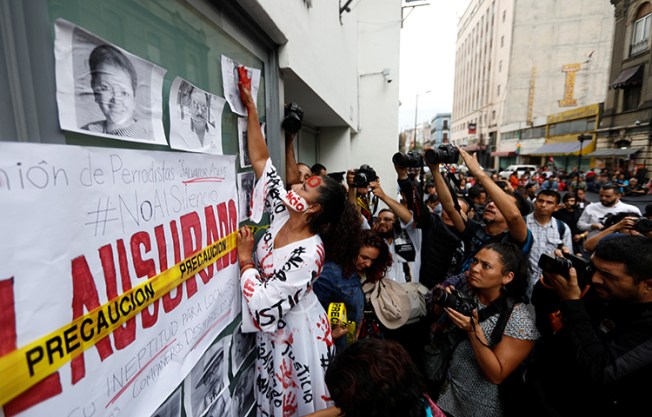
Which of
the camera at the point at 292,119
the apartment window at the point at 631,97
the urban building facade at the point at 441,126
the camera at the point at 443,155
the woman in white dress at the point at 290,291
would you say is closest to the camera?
the woman in white dress at the point at 290,291

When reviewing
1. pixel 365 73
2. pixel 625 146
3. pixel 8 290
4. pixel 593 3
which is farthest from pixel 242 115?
pixel 593 3

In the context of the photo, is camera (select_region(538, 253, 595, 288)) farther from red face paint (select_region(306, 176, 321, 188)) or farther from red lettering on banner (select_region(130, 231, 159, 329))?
red lettering on banner (select_region(130, 231, 159, 329))

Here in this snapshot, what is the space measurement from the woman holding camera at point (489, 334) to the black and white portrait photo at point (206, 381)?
1.11 meters

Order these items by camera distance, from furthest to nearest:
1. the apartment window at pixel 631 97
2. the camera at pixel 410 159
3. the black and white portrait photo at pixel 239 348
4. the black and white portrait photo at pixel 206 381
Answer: the apartment window at pixel 631 97, the camera at pixel 410 159, the black and white portrait photo at pixel 239 348, the black and white portrait photo at pixel 206 381

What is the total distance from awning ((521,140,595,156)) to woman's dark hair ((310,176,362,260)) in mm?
27940

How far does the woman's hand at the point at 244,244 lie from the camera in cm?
150

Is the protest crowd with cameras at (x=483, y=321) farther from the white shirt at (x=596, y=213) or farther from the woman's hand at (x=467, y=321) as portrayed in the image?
the white shirt at (x=596, y=213)

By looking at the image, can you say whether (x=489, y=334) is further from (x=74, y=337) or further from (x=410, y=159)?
(x=74, y=337)

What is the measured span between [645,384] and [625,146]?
24823mm

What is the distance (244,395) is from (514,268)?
1628 mm

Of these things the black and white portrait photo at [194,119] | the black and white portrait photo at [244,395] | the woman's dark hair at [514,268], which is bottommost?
the black and white portrait photo at [244,395]

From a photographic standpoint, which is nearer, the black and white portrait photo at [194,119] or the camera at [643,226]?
the black and white portrait photo at [194,119]

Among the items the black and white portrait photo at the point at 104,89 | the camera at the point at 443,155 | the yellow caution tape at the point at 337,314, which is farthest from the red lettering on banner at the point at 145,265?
the camera at the point at 443,155

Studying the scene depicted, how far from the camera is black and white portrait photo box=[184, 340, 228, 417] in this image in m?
1.26
